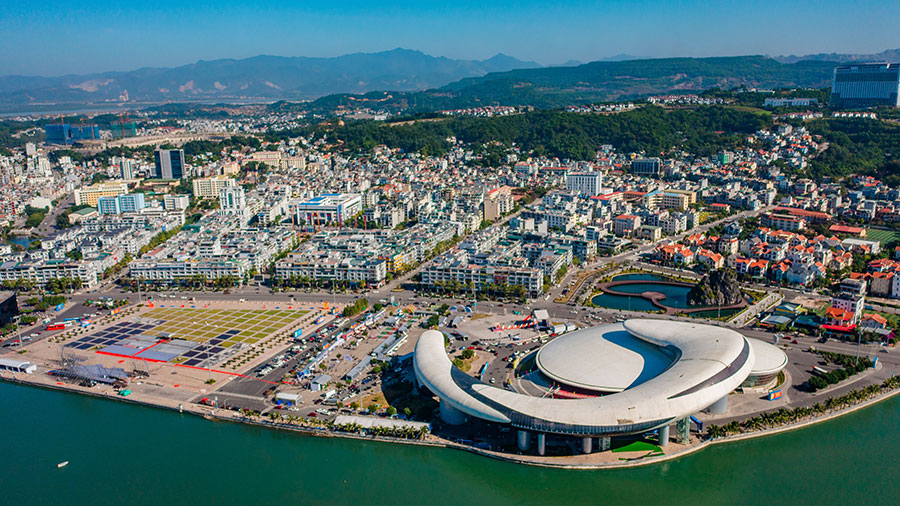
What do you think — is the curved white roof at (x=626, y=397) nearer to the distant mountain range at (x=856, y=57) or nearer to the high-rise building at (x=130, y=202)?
the high-rise building at (x=130, y=202)

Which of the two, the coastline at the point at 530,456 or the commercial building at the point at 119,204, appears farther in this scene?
the commercial building at the point at 119,204

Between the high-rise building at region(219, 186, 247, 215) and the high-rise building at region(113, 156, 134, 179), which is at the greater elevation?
the high-rise building at region(113, 156, 134, 179)

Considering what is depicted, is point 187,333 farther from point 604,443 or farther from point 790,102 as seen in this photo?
point 790,102

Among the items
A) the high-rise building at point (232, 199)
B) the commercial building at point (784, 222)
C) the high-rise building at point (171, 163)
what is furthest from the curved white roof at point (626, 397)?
the high-rise building at point (171, 163)

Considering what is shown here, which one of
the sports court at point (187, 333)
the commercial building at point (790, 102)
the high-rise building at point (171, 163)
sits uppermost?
the commercial building at point (790, 102)

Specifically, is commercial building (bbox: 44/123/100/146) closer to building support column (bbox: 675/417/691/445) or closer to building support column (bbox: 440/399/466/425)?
building support column (bbox: 440/399/466/425)

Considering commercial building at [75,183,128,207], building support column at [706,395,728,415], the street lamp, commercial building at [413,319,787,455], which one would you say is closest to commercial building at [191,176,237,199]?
commercial building at [75,183,128,207]

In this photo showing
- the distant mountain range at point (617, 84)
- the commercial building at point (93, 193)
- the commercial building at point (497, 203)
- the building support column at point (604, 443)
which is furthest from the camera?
the distant mountain range at point (617, 84)

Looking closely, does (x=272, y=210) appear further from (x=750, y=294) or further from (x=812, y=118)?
(x=812, y=118)
